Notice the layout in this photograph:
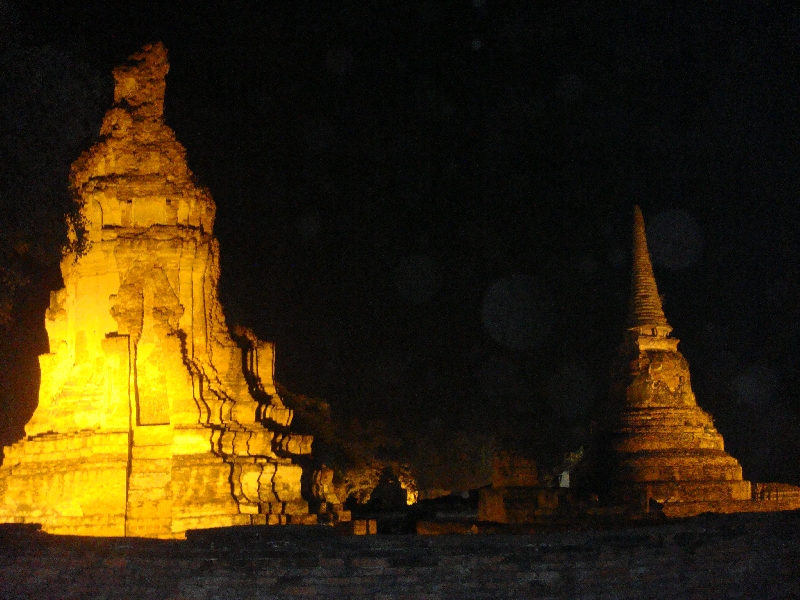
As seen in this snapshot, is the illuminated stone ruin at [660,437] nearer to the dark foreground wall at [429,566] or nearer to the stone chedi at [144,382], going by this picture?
the stone chedi at [144,382]

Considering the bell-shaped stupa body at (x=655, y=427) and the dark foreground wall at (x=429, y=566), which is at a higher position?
the bell-shaped stupa body at (x=655, y=427)

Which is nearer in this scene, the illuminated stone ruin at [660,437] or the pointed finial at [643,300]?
the illuminated stone ruin at [660,437]

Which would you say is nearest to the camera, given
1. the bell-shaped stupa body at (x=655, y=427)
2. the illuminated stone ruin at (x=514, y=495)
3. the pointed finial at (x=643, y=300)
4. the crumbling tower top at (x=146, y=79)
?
the crumbling tower top at (x=146, y=79)

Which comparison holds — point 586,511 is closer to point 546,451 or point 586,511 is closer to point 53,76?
point 53,76

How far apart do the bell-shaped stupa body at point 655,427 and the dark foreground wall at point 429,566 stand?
19.7 meters

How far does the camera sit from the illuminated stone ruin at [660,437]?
108 feet

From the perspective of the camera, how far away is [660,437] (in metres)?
35.0

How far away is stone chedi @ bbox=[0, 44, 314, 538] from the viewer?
19062mm

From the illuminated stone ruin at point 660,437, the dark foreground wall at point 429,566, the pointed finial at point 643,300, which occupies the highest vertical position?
the pointed finial at point 643,300

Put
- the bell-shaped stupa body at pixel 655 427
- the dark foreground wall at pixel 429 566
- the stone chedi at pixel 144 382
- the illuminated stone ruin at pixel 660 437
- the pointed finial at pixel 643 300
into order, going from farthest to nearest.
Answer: the pointed finial at pixel 643 300, the bell-shaped stupa body at pixel 655 427, the illuminated stone ruin at pixel 660 437, the stone chedi at pixel 144 382, the dark foreground wall at pixel 429 566

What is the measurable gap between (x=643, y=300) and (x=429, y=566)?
27.7 metres

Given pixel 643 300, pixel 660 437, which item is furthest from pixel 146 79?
pixel 643 300

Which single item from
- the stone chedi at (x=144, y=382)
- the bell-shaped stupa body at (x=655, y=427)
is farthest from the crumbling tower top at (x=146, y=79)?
the bell-shaped stupa body at (x=655, y=427)

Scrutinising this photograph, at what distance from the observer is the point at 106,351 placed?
19.8 metres
